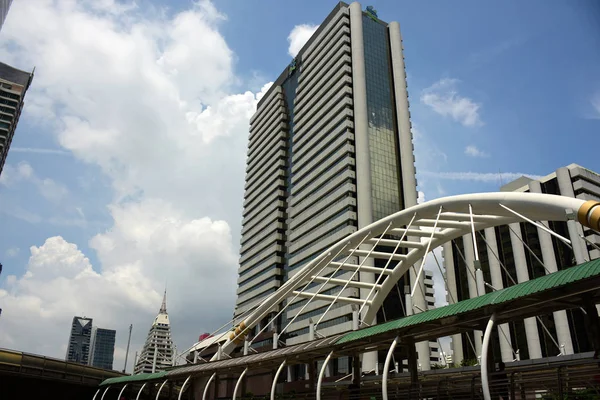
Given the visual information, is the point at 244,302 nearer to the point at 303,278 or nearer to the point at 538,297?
the point at 303,278

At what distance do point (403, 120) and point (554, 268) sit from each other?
40.9 m

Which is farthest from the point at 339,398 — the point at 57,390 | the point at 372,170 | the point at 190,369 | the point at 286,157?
the point at 286,157

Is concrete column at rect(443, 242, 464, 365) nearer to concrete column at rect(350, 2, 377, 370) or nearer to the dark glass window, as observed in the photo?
the dark glass window

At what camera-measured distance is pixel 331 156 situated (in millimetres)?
99062

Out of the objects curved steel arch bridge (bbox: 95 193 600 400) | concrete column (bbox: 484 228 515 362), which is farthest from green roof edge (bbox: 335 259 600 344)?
concrete column (bbox: 484 228 515 362)

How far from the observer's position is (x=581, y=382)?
16078mm

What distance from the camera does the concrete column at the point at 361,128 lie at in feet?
284

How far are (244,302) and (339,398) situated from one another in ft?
331

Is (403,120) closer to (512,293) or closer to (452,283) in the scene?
(452,283)

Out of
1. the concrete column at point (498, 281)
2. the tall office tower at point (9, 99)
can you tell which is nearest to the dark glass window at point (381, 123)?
the concrete column at point (498, 281)

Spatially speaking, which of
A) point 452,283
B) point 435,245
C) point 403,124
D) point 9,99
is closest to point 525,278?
point 452,283

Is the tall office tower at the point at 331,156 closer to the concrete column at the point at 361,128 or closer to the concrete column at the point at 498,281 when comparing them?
the concrete column at the point at 361,128

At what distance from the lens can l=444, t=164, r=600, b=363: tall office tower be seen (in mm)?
67125

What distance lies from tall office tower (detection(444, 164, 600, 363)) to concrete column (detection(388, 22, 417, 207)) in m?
13.8
